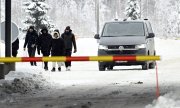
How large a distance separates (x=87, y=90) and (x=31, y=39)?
11.3 metres

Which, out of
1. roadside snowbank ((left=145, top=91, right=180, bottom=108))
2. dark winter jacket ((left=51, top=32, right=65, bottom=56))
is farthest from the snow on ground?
dark winter jacket ((left=51, top=32, right=65, bottom=56))

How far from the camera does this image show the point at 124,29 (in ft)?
70.2

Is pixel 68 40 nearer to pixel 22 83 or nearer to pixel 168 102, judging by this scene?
pixel 22 83

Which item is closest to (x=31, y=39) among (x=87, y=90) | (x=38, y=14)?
(x=87, y=90)

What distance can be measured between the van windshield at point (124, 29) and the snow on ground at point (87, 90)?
235 centimetres

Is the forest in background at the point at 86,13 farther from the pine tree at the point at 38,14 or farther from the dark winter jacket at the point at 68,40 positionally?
the dark winter jacket at the point at 68,40

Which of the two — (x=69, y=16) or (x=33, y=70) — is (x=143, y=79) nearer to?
(x=33, y=70)

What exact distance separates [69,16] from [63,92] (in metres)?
115

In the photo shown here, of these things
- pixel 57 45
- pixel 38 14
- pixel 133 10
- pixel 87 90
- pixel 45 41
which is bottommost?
pixel 87 90

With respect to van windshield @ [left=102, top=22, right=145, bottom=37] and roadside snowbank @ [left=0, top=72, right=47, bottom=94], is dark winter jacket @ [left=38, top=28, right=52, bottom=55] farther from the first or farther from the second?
roadside snowbank @ [left=0, top=72, right=47, bottom=94]

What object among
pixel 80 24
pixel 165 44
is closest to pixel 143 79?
pixel 165 44

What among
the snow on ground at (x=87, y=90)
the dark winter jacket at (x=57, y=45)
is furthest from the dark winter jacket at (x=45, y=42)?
the snow on ground at (x=87, y=90)

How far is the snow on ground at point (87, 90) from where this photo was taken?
1086 centimetres

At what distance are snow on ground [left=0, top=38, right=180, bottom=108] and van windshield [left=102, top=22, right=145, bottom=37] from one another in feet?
7.72
